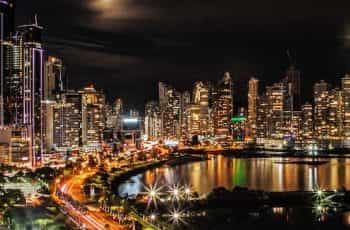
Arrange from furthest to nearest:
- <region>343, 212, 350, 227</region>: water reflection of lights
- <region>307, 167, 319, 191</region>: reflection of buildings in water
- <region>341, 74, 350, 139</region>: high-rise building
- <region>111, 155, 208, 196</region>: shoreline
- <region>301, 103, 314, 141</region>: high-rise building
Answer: <region>301, 103, 314, 141</region>: high-rise building < <region>341, 74, 350, 139</region>: high-rise building < <region>111, 155, 208, 196</region>: shoreline < <region>307, 167, 319, 191</region>: reflection of buildings in water < <region>343, 212, 350, 227</region>: water reflection of lights

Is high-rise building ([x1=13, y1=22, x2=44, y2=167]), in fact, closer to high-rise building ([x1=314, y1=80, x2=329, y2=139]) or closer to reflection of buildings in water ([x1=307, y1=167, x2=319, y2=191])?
reflection of buildings in water ([x1=307, y1=167, x2=319, y2=191])

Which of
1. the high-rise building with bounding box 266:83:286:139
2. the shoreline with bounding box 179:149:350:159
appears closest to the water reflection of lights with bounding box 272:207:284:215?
the shoreline with bounding box 179:149:350:159

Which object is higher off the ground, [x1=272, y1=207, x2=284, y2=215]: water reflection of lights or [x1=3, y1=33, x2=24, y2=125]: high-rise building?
[x1=3, y1=33, x2=24, y2=125]: high-rise building

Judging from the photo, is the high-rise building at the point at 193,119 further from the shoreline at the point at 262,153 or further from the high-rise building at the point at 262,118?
the shoreline at the point at 262,153

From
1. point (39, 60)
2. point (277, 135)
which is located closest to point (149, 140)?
point (277, 135)

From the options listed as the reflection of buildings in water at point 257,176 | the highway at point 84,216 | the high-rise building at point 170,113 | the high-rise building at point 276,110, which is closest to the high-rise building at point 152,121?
the high-rise building at point 170,113

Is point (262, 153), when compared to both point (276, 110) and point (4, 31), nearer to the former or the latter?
point (276, 110)

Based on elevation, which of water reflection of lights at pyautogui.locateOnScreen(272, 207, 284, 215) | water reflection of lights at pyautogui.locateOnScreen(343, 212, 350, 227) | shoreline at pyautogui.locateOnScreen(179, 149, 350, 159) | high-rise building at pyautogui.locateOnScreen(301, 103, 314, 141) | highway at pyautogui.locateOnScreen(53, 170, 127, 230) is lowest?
shoreline at pyautogui.locateOnScreen(179, 149, 350, 159)


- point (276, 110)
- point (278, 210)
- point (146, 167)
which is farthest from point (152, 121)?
point (278, 210)
